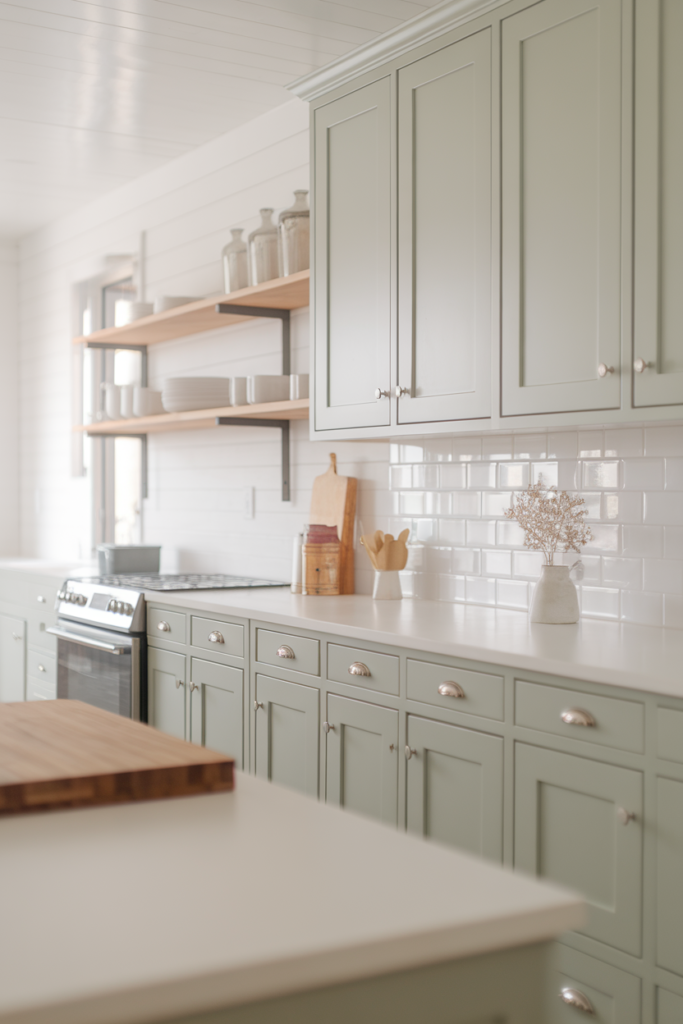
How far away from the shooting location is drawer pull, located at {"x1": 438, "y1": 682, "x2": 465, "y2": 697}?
7.97 feet

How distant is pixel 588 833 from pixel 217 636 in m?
1.53

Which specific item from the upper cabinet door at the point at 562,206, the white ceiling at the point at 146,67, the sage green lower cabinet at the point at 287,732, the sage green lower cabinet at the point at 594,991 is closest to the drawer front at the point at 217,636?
the sage green lower cabinet at the point at 287,732

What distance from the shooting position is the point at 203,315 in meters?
4.32

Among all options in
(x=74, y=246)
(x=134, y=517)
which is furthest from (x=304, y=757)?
(x=74, y=246)

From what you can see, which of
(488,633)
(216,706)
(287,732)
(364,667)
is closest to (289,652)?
(287,732)

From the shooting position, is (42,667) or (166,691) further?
(42,667)

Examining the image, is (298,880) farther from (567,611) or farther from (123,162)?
(123,162)

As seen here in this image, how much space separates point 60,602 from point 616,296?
281cm

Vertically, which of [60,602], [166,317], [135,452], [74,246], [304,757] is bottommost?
[304,757]

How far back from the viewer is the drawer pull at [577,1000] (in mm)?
2168

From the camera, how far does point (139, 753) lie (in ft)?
4.02

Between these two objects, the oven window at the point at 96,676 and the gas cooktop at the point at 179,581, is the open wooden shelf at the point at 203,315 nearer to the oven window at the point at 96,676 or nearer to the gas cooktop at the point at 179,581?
the gas cooktop at the point at 179,581

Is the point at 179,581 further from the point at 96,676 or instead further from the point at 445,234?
the point at 445,234

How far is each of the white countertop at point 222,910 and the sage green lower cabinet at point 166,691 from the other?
8.28 ft
